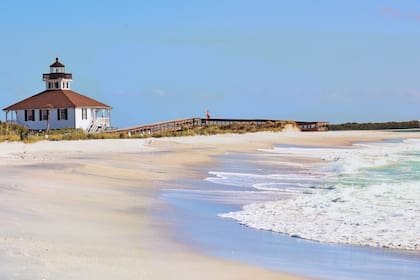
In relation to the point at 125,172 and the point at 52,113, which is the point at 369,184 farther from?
the point at 52,113

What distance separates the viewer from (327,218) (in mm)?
10375

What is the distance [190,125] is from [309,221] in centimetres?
4222

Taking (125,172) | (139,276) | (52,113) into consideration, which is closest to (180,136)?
(52,113)

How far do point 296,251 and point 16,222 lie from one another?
3.49 meters

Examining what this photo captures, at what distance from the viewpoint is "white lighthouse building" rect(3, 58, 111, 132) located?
48331mm

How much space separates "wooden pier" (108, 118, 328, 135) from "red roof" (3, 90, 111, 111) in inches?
221

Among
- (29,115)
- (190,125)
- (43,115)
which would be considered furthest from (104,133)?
(190,125)

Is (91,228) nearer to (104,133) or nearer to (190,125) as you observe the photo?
(104,133)

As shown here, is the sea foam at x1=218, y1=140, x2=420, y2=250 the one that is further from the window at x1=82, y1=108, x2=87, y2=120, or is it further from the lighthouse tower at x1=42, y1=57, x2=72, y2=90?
the lighthouse tower at x1=42, y1=57, x2=72, y2=90

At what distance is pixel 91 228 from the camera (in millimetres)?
8711

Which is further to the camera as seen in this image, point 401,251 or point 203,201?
point 203,201

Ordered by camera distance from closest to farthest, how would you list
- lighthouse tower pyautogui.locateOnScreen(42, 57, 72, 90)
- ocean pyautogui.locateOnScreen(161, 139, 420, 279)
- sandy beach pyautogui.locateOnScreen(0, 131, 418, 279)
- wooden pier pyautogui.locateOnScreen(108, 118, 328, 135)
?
sandy beach pyautogui.locateOnScreen(0, 131, 418, 279)
ocean pyautogui.locateOnScreen(161, 139, 420, 279)
wooden pier pyautogui.locateOnScreen(108, 118, 328, 135)
lighthouse tower pyautogui.locateOnScreen(42, 57, 72, 90)

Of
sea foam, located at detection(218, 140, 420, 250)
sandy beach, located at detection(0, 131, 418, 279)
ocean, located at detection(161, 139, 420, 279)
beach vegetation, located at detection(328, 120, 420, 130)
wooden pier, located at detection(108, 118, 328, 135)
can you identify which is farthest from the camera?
beach vegetation, located at detection(328, 120, 420, 130)

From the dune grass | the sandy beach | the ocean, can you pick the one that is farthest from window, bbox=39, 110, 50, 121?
the ocean
